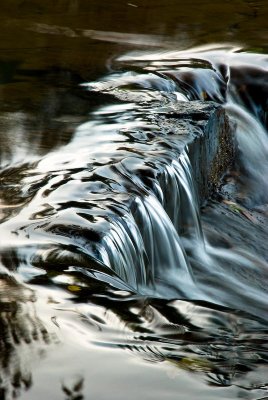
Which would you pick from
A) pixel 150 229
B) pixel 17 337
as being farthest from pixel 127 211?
pixel 17 337

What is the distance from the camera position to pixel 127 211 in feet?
13.3

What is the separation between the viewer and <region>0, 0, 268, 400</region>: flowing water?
2498 mm

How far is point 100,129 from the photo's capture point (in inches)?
225

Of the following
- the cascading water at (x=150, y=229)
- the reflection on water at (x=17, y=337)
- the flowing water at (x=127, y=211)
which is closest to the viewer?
the reflection on water at (x=17, y=337)

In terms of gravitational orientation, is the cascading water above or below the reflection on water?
below

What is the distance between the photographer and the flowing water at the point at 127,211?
98.3 inches

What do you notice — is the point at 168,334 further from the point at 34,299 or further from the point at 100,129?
the point at 100,129

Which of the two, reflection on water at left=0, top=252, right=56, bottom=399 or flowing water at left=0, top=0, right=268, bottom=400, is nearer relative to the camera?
reflection on water at left=0, top=252, right=56, bottom=399

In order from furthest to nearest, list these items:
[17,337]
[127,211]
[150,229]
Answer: [150,229], [127,211], [17,337]

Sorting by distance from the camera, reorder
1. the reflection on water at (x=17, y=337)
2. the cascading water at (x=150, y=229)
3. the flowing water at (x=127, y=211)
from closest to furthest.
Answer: the reflection on water at (x=17, y=337)
the flowing water at (x=127, y=211)
the cascading water at (x=150, y=229)

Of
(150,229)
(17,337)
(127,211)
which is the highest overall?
(17,337)

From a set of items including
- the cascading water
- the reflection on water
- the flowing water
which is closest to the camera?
the reflection on water

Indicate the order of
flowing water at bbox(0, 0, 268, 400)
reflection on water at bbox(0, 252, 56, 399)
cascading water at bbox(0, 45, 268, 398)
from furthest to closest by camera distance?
cascading water at bbox(0, 45, 268, 398), flowing water at bbox(0, 0, 268, 400), reflection on water at bbox(0, 252, 56, 399)

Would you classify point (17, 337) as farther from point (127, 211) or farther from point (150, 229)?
point (150, 229)
